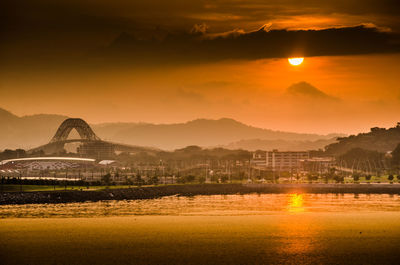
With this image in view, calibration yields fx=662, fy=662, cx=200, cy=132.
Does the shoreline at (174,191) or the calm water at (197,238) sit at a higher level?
the shoreline at (174,191)

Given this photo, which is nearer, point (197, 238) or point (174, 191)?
point (197, 238)

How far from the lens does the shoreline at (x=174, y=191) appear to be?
103188mm

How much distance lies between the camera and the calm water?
44.3 m

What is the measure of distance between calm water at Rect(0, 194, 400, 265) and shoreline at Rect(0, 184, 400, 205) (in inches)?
891

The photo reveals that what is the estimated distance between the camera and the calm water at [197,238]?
44.3m

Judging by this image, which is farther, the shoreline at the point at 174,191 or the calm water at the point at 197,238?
the shoreline at the point at 174,191

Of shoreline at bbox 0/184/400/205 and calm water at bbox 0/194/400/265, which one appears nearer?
calm water at bbox 0/194/400/265

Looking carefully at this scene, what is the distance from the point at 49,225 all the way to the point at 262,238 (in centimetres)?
2247

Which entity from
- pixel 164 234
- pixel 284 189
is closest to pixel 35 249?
pixel 164 234

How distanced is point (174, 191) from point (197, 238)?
89942mm

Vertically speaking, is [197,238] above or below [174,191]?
below

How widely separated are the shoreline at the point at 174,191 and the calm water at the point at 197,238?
2264 cm

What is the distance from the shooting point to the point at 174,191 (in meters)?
144

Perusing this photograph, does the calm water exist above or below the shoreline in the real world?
below
